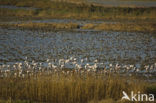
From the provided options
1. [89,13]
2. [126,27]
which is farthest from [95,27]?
[89,13]

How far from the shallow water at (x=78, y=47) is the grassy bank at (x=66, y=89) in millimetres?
7695

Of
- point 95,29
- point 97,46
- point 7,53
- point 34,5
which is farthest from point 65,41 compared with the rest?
point 34,5

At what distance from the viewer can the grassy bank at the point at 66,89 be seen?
14.3 meters

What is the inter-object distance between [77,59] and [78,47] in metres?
6.08

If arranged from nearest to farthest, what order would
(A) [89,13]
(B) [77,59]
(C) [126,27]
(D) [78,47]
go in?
(B) [77,59] → (D) [78,47] → (C) [126,27] → (A) [89,13]

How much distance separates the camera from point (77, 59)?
23.4 m

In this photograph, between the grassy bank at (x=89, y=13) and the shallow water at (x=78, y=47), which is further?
the grassy bank at (x=89, y=13)

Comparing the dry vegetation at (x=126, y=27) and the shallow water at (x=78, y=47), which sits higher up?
the shallow water at (x=78, y=47)

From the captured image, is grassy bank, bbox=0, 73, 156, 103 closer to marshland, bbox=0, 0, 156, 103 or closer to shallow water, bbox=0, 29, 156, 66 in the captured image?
marshland, bbox=0, 0, 156, 103

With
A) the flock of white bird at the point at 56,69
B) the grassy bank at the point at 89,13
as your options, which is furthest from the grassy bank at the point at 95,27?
the flock of white bird at the point at 56,69

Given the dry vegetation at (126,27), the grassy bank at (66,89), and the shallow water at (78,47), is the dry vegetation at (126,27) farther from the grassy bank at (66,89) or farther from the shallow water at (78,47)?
the grassy bank at (66,89)

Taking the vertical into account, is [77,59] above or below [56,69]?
below

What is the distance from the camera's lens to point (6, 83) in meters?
14.8

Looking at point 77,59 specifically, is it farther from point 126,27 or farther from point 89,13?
point 89,13
